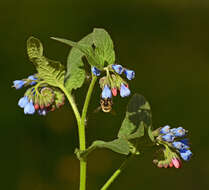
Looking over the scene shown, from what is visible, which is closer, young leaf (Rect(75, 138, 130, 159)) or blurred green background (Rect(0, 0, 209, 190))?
young leaf (Rect(75, 138, 130, 159))

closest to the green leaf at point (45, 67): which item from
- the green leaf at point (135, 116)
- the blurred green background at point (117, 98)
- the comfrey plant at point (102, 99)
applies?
the comfrey plant at point (102, 99)

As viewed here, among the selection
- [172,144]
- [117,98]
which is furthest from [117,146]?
[117,98]

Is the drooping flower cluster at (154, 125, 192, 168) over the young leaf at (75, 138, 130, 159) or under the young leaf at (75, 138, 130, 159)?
under

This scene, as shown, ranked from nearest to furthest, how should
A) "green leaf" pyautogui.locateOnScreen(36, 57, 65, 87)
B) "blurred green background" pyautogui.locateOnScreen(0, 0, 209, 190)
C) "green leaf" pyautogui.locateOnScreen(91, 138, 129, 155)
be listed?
"green leaf" pyautogui.locateOnScreen(91, 138, 129, 155)
"green leaf" pyautogui.locateOnScreen(36, 57, 65, 87)
"blurred green background" pyautogui.locateOnScreen(0, 0, 209, 190)

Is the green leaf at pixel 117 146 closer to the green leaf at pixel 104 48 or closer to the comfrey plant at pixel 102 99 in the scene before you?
the comfrey plant at pixel 102 99

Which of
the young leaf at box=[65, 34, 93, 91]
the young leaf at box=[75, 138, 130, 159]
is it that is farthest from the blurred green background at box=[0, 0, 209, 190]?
the young leaf at box=[75, 138, 130, 159]

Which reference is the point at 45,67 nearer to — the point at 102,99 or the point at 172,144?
the point at 102,99

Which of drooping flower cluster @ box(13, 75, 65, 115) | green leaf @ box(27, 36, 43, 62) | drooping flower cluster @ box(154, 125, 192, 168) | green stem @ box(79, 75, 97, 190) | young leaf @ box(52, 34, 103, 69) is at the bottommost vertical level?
drooping flower cluster @ box(154, 125, 192, 168)

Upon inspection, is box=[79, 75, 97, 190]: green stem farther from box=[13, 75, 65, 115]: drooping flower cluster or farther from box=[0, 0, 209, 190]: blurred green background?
box=[0, 0, 209, 190]: blurred green background
